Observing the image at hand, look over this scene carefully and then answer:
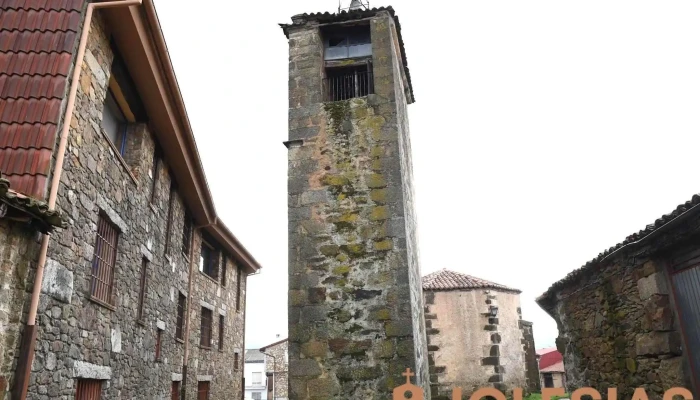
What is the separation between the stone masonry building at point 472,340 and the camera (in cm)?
1328

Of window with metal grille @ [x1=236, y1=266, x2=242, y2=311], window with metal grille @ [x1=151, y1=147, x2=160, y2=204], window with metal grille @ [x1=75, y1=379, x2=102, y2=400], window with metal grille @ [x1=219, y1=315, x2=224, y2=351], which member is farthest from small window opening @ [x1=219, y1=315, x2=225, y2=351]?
window with metal grille @ [x1=75, y1=379, x2=102, y2=400]

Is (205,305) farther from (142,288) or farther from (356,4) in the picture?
(356,4)

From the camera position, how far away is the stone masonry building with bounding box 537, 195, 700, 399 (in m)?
5.43

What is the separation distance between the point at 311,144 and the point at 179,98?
2.53 m

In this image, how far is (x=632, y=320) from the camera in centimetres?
646

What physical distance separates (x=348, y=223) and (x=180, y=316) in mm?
6020

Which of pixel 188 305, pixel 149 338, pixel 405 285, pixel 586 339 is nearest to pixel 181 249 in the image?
pixel 188 305

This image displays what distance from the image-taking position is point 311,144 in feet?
24.2

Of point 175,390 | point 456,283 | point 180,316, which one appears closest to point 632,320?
point 456,283

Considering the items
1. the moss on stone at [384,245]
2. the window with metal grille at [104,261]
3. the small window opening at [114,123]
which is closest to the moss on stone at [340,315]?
the moss on stone at [384,245]

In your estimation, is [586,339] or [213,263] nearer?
[586,339]

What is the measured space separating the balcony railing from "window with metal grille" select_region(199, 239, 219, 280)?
6.94 m

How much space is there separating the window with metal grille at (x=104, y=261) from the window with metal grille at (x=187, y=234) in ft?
14.4

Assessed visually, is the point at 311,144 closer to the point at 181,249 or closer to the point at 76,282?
the point at 76,282
